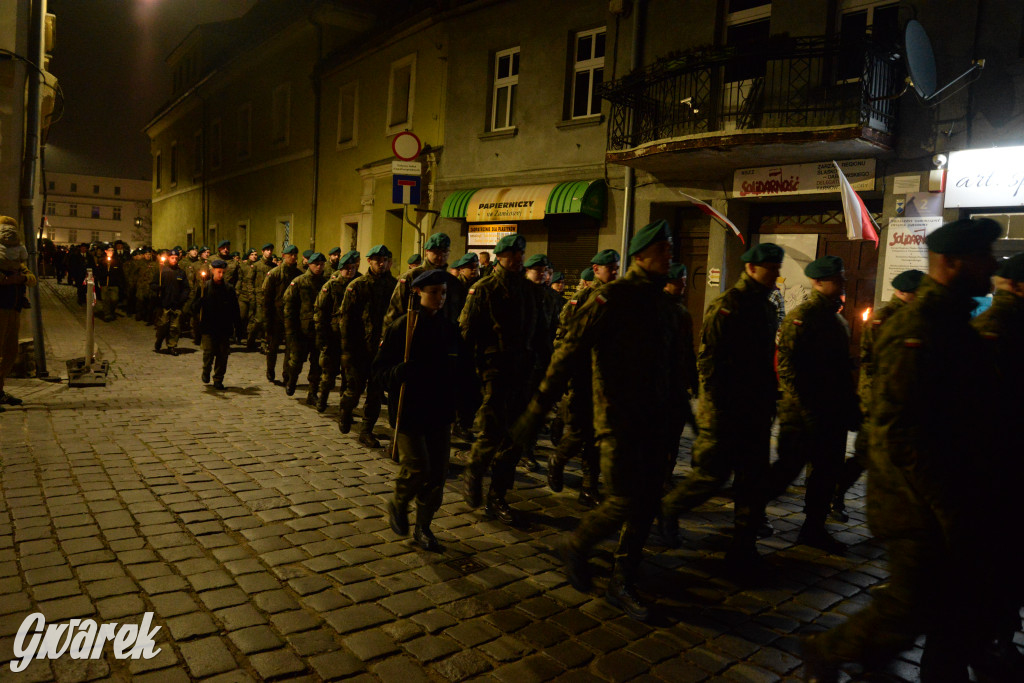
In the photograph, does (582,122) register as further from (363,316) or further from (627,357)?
(627,357)

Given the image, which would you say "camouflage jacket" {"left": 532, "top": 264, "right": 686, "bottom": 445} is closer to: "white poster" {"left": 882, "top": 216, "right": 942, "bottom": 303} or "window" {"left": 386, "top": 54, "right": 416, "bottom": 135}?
"white poster" {"left": 882, "top": 216, "right": 942, "bottom": 303}

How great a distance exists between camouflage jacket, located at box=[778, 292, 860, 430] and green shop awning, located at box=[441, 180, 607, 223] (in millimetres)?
9786

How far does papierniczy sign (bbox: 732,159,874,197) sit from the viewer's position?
11297 millimetres

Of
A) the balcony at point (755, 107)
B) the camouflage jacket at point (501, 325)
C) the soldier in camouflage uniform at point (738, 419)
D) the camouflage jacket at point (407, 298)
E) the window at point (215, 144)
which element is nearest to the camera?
the soldier in camouflage uniform at point (738, 419)

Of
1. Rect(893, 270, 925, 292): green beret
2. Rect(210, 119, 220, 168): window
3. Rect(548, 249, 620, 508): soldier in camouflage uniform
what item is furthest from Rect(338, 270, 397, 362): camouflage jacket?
Rect(210, 119, 220, 168): window

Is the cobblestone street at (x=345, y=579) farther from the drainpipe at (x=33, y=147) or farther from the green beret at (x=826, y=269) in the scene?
the drainpipe at (x=33, y=147)

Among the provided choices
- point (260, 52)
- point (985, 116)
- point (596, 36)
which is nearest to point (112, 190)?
point (260, 52)

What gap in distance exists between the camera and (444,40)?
60.7 feet

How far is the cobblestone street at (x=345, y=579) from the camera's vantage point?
3299mm

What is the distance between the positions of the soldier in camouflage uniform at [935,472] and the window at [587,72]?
1316 cm

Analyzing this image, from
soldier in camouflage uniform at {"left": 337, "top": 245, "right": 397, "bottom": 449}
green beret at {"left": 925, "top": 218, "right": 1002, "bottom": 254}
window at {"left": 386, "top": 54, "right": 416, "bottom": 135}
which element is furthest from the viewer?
window at {"left": 386, "top": 54, "right": 416, "bottom": 135}

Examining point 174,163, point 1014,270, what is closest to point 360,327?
point 1014,270

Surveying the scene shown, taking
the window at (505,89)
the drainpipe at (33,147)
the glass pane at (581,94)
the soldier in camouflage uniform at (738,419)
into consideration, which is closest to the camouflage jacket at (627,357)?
the soldier in camouflage uniform at (738,419)

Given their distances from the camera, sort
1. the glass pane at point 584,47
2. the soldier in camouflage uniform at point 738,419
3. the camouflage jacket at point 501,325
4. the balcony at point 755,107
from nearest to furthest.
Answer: the soldier in camouflage uniform at point 738,419 → the camouflage jacket at point 501,325 → the balcony at point 755,107 → the glass pane at point 584,47
